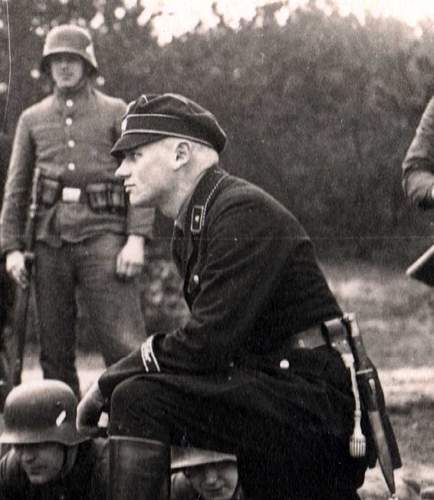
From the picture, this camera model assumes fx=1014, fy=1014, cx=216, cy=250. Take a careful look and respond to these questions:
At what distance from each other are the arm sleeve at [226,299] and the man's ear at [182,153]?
255 millimetres

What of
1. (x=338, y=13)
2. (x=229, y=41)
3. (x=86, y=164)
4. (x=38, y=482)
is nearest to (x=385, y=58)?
(x=338, y=13)

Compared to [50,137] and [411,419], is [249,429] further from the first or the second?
[50,137]

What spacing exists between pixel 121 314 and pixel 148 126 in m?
1.45

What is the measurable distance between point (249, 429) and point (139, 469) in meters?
0.31

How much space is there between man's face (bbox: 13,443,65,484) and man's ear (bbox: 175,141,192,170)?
1117 mm

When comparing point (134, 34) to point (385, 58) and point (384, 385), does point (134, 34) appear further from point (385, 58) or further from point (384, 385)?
point (384, 385)

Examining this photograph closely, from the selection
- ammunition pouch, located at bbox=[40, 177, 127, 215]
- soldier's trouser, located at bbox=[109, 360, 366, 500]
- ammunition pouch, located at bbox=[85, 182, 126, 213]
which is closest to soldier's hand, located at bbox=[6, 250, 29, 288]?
ammunition pouch, located at bbox=[40, 177, 127, 215]

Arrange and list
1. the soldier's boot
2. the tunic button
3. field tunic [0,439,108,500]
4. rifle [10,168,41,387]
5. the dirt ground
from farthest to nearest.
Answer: rifle [10,168,41,387] → the dirt ground → field tunic [0,439,108,500] → the tunic button → the soldier's boot

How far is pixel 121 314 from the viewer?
4137 mm

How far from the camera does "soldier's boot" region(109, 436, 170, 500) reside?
2412 millimetres

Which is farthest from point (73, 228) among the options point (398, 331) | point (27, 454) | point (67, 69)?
point (398, 331)

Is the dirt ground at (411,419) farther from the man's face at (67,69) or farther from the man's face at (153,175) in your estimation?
the man's face at (67,69)

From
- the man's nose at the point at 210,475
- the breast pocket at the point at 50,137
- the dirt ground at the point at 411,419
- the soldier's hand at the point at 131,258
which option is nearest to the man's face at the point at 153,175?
the man's nose at the point at 210,475

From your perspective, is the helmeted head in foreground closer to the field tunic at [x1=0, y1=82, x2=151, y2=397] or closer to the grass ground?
the grass ground
